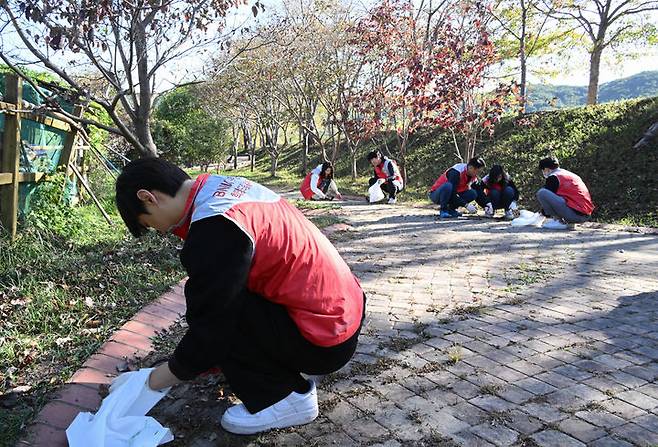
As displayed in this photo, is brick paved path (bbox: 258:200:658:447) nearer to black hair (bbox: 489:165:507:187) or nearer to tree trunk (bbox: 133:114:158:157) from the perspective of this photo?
tree trunk (bbox: 133:114:158:157)

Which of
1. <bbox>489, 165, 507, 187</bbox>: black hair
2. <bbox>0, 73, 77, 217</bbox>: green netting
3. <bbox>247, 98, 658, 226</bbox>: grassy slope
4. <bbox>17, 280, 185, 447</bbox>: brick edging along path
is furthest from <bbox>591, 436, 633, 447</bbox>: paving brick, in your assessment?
<bbox>247, 98, 658, 226</bbox>: grassy slope

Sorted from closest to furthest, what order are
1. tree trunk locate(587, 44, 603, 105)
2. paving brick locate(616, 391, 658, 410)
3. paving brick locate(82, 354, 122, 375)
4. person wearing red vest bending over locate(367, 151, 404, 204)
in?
1. paving brick locate(616, 391, 658, 410)
2. paving brick locate(82, 354, 122, 375)
3. person wearing red vest bending over locate(367, 151, 404, 204)
4. tree trunk locate(587, 44, 603, 105)

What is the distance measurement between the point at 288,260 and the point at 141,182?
57cm

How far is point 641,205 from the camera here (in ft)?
28.9

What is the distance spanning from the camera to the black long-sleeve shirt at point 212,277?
1673 mm

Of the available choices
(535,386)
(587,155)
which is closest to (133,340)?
(535,386)

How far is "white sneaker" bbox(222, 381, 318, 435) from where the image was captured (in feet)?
6.81

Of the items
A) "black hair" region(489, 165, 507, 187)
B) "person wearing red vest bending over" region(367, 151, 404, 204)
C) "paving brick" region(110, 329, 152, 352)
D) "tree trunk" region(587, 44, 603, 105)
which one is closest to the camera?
"paving brick" region(110, 329, 152, 352)

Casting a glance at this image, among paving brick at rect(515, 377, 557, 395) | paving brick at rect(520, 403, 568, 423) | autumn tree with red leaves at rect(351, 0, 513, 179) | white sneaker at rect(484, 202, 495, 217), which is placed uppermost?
autumn tree with red leaves at rect(351, 0, 513, 179)

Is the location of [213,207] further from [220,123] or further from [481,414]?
[220,123]

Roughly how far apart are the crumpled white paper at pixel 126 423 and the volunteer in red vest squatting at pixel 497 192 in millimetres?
6936

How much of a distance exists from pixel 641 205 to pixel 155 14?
320 inches

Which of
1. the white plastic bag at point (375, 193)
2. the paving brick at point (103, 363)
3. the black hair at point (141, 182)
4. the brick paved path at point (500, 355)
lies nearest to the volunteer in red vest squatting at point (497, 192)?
the white plastic bag at point (375, 193)

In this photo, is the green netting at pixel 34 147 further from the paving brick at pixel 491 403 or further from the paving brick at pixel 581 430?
the paving brick at pixel 581 430
